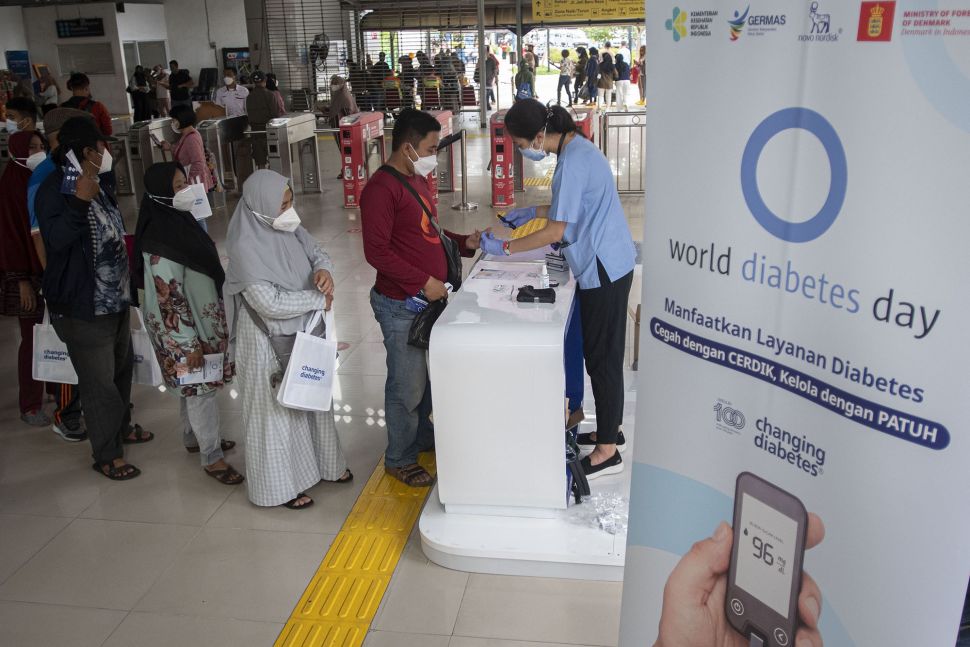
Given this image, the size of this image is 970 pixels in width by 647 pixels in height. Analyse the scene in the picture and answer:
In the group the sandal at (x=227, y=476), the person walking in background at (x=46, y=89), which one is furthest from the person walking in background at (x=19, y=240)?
the person walking in background at (x=46, y=89)

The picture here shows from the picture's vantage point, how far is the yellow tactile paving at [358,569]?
293cm

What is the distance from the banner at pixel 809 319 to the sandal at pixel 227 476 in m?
2.52

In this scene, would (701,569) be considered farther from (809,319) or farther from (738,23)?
(738,23)

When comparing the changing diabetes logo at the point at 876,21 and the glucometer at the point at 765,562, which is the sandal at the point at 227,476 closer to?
the glucometer at the point at 765,562

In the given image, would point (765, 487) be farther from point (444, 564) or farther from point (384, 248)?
point (384, 248)

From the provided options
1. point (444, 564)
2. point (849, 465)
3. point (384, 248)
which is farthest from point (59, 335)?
point (849, 465)

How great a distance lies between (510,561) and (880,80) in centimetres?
234

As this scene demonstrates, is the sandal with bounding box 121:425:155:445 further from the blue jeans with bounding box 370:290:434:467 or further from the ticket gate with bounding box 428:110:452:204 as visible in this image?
the ticket gate with bounding box 428:110:452:204

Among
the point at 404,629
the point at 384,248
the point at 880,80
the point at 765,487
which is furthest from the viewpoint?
the point at 384,248

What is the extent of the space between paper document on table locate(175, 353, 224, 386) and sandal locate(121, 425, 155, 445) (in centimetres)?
85

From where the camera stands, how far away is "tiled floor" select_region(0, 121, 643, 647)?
9.66 feet

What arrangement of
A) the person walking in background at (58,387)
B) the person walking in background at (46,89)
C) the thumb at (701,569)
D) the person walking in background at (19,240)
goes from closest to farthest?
the thumb at (701,569)
the person walking in background at (58,387)
the person walking in background at (19,240)
the person walking in background at (46,89)

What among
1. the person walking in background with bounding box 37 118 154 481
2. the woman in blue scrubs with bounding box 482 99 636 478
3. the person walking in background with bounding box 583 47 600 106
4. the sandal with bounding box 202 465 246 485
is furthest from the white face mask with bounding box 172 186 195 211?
the person walking in background with bounding box 583 47 600 106

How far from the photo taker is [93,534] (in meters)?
3.55
